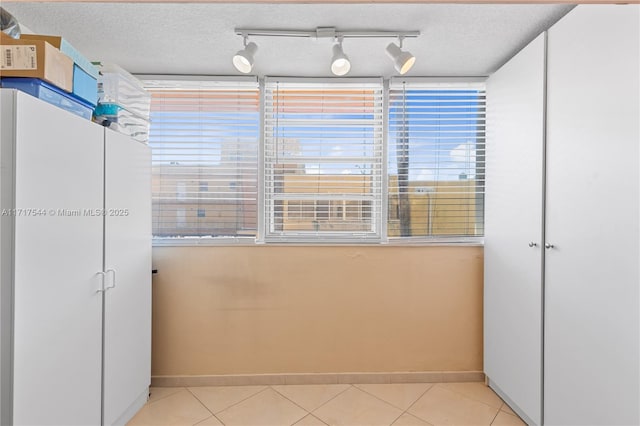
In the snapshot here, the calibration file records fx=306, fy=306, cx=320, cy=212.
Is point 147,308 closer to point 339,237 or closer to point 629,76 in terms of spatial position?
point 339,237

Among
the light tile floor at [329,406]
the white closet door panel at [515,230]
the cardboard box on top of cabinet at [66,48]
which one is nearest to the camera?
the cardboard box on top of cabinet at [66,48]

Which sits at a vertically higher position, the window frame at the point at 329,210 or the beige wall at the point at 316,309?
the window frame at the point at 329,210

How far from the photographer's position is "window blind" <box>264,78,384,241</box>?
2.23 meters

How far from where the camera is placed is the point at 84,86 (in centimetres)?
142

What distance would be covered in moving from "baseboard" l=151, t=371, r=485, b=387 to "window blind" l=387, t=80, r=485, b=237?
3.25ft

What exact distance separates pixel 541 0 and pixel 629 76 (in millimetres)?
1141

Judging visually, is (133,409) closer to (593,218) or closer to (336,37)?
(336,37)

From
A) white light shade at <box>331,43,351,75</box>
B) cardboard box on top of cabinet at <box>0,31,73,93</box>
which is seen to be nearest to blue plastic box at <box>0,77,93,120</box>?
cardboard box on top of cabinet at <box>0,31,73,93</box>

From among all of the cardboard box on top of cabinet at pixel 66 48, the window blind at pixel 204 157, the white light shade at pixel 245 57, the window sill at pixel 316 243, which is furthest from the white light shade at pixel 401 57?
the cardboard box on top of cabinet at pixel 66 48

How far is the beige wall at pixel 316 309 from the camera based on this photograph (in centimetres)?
212

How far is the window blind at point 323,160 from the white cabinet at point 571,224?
821 mm

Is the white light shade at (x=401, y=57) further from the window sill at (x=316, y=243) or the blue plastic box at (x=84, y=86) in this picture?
the blue plastic box at (x=84, y=86)

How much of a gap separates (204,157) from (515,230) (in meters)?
2.09

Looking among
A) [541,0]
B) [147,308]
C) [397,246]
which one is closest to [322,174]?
[397,246]
